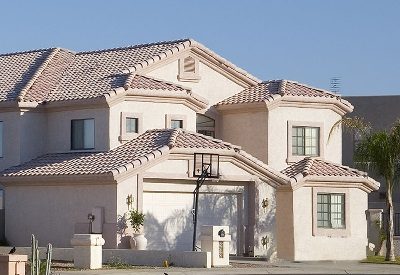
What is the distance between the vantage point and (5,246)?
45.8 metres

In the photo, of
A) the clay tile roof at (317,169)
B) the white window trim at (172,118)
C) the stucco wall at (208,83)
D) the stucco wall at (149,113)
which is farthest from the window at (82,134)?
the clay tile roof at (317,169)

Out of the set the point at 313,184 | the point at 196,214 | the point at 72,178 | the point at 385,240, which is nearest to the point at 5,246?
the point at 72,178

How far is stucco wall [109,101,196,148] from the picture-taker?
150 ft

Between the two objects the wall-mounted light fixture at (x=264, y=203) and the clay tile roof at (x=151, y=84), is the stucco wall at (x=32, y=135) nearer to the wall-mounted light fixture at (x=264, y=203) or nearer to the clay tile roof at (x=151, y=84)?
the clay tile roof at (x=151, y=84)

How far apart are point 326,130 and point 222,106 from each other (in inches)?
176

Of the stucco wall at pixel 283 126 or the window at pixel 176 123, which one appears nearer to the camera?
the window at pixel 176 123

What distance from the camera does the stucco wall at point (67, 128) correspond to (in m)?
45.7

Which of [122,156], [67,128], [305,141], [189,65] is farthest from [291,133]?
[67,128]

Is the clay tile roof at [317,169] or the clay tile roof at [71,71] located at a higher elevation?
the clay tile roof at [71,71]

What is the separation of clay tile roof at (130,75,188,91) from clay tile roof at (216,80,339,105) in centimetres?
352

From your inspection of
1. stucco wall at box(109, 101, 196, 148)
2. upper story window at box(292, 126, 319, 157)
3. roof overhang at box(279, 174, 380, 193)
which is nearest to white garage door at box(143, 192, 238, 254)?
roof overhang at box(279, 174, 380, 193)

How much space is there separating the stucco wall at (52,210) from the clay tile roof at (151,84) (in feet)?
16.3

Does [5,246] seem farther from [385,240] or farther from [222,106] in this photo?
[385,240]

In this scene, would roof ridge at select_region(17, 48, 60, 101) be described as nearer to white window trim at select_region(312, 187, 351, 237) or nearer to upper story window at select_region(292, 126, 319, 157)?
upper story window at select_region(292, 126, 319, 157)
